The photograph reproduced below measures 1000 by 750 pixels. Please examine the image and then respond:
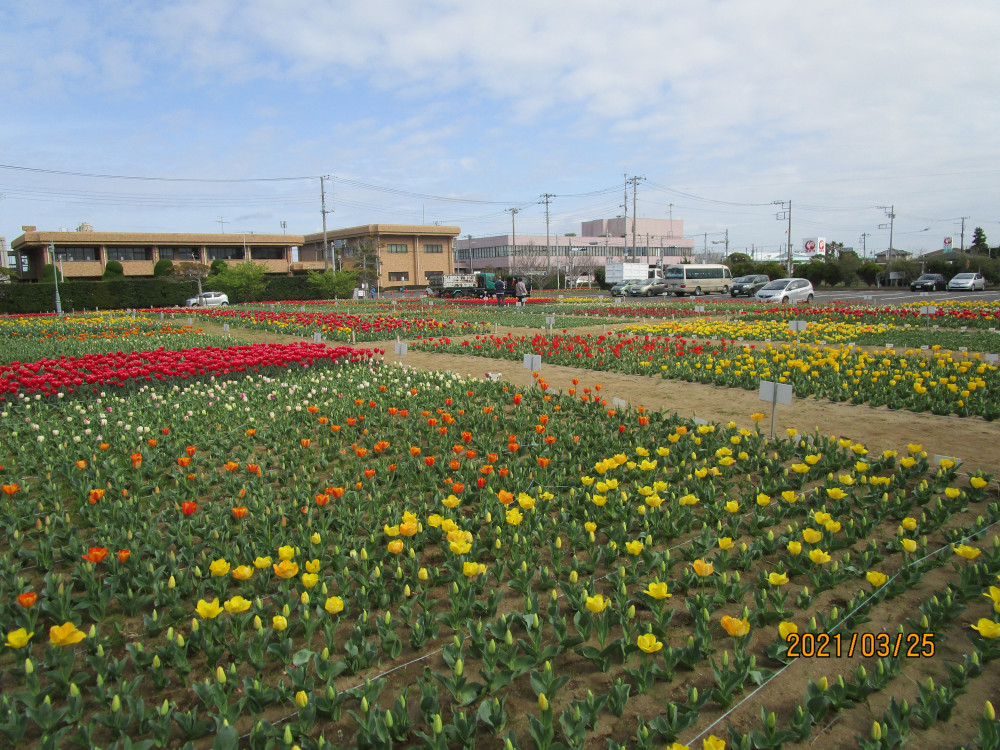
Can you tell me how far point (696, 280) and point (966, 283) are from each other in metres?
19.1

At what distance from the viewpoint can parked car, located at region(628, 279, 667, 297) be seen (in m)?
48.8

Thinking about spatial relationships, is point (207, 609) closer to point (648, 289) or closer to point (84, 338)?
point (84, 338)

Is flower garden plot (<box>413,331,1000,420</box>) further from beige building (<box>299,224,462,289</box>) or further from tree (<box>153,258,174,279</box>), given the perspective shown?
beige building (<box>299,224,462,289</box>)

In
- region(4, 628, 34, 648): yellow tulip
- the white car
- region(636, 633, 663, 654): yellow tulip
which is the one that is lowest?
region(636, 633, 663, 654): yellow tulip

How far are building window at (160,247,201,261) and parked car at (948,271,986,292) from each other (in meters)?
68.3

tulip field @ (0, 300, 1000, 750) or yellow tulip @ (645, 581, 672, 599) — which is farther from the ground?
yellow tulip @ (645, 581, 672, 599)

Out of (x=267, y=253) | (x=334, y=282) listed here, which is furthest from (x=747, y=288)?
(x=267, y=253)

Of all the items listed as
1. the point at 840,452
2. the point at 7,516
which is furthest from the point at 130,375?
the point at 840,452

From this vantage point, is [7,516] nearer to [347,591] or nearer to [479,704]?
[347,591]

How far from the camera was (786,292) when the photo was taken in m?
34.4

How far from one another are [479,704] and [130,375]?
8.03m

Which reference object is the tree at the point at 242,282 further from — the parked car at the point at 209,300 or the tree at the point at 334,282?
the tree at the point at 334,282

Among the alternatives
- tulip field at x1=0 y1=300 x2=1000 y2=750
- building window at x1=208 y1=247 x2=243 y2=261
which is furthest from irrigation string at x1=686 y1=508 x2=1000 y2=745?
building window at x1=208 y1=247 x2=243 y2=261

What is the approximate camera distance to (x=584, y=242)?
109 m
